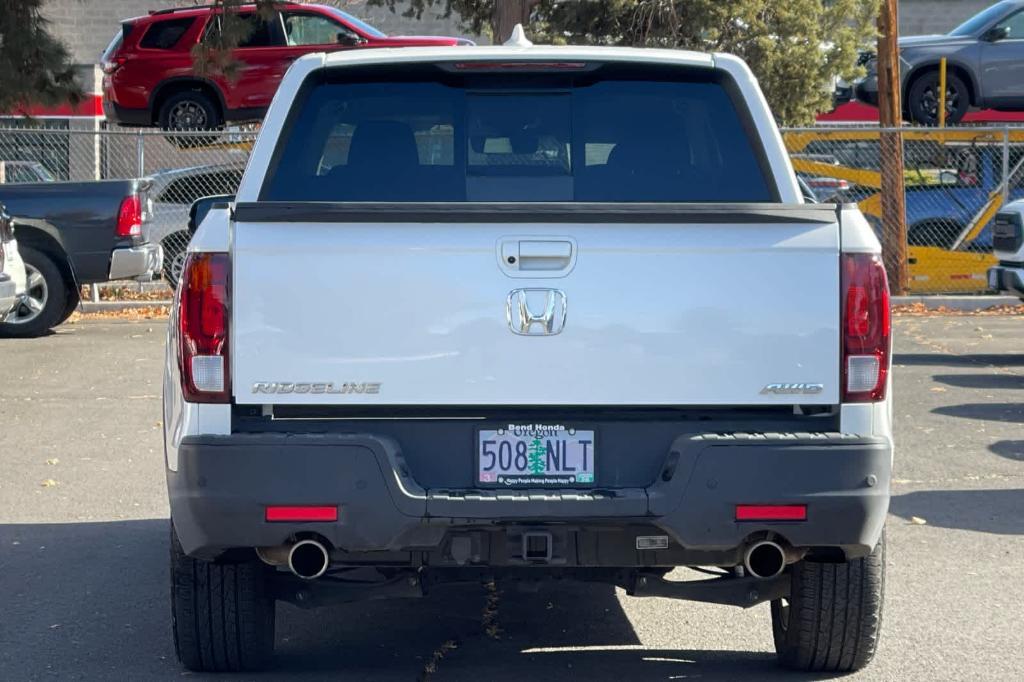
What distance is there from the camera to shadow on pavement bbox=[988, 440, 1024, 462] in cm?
988

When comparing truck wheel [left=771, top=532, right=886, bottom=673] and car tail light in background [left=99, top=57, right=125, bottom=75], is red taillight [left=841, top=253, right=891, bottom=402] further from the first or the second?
Answer: car tail light in background [left=99, top=57, right=125, bottom=75]

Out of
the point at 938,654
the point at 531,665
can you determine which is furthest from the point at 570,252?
the point at 938,654

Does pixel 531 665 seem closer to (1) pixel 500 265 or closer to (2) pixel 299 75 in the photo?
(1) pixel 500 265

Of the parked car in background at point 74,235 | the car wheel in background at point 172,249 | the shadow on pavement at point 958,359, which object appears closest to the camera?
the shadow on pavement at point 958,359

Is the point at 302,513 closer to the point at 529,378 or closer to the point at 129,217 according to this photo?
the point at 529,378

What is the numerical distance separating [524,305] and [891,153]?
52.0 feet

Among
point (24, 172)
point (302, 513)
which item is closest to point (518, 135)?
point (302, 513)

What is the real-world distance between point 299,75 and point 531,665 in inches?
85.4

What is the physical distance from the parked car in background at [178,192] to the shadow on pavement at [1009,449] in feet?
38.4

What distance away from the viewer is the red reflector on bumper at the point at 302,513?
4566 millimetres

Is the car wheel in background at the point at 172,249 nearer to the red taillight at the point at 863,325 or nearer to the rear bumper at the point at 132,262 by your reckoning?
the rear bumper at the point at 132,262

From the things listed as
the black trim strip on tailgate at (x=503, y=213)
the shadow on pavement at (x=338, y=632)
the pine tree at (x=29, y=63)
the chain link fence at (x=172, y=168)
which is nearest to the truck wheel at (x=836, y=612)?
the shadow on pavement at (x=338, y=632)

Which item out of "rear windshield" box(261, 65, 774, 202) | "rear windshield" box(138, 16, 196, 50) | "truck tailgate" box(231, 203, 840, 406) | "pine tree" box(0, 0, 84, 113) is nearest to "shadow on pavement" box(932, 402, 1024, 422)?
"rear windshield" box(261, 65, 774, 202)

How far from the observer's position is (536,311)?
4.59 meters
